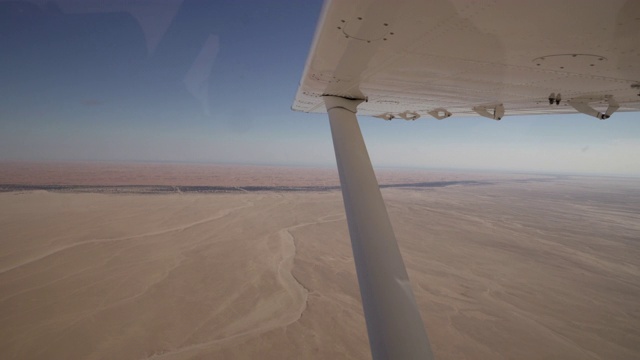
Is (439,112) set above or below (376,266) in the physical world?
above

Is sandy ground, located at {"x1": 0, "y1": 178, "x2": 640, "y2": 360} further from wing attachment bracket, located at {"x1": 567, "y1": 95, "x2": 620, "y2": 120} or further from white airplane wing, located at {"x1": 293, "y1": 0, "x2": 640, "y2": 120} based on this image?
white airplane wing, located at {"x1": 293, "y1": 0, "x2": 640, "y2": 120}

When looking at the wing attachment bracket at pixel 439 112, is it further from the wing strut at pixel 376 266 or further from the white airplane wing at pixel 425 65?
the wing strut at pixel 376 266

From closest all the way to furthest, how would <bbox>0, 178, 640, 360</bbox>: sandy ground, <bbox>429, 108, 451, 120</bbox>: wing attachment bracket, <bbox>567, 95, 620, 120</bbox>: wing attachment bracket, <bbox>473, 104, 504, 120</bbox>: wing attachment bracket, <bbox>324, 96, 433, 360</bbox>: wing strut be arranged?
1. <bbox>324, 96, 433, 360</bbox>: wing strut
2. <bbox>567, 95, 620, 120</bbox>: wing attachment bracket
3. <bbox>473, 104, 504, 120</bbox>: wing attachment bracket
4. <bbox>429, 108, 451, 120</bbox>: wing attachment bracket
5. <bbox>0, 178, 640, 360</bbox>: sandy ground

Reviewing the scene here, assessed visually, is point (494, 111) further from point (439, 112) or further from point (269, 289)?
point (269, 289)

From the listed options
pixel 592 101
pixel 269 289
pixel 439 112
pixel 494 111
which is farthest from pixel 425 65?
pixel 269 289

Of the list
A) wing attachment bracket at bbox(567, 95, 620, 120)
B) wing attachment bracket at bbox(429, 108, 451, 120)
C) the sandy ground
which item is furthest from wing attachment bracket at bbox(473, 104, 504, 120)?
the sandy ground

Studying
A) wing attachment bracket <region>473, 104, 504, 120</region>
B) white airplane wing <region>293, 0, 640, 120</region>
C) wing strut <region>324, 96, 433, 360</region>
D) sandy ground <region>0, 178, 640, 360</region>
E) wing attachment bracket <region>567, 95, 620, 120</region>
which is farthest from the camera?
sandy ground <region>0, 178, 640, 360</region>

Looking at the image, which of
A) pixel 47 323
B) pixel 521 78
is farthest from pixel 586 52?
pixel 47 323
